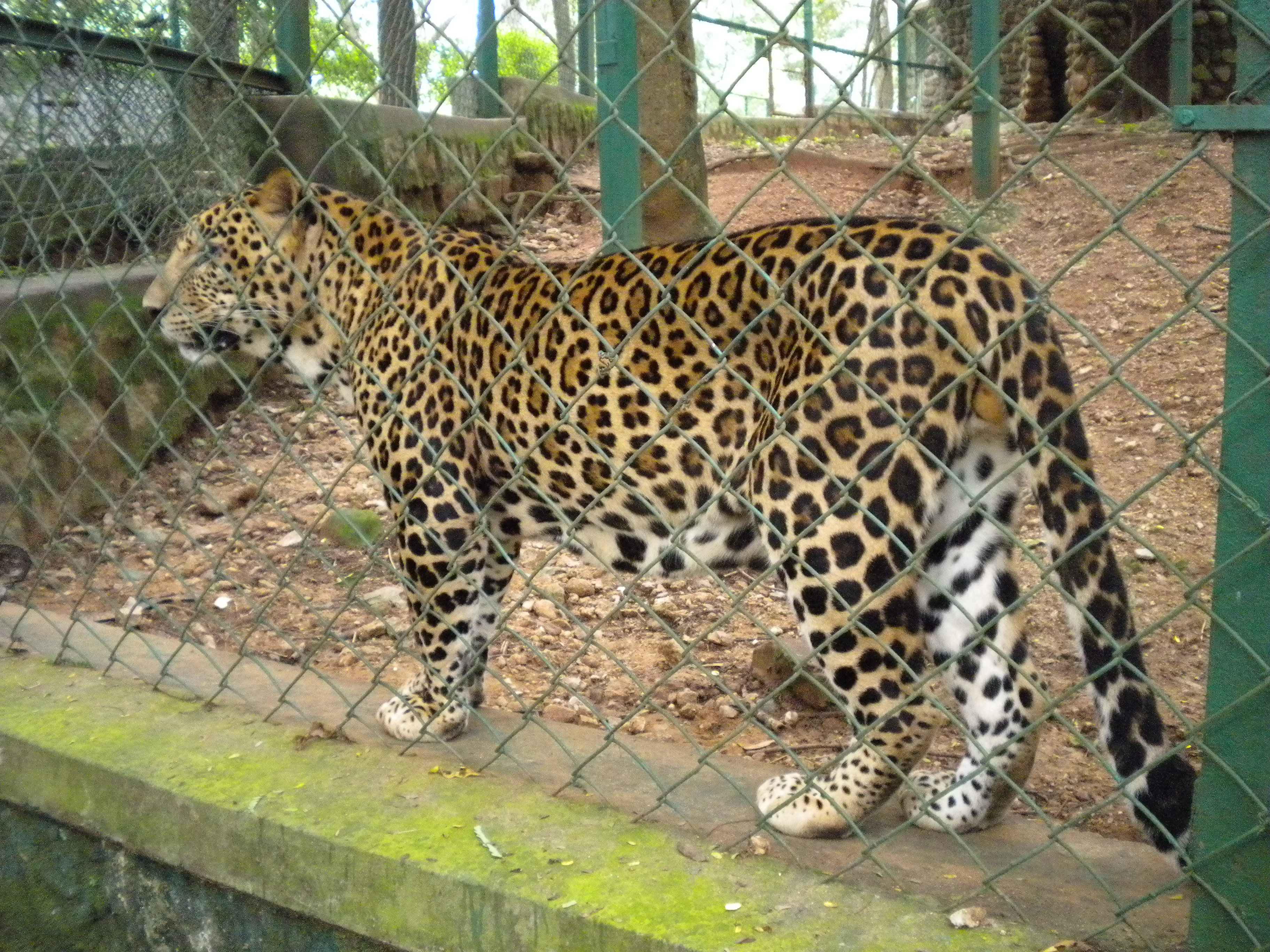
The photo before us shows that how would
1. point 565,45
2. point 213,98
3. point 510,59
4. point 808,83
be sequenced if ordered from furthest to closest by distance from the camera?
point 808,83 → point 510,59 → point 213,98 → point 565,45

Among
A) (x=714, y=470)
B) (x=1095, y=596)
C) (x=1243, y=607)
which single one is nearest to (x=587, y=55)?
(x=714, y=470)

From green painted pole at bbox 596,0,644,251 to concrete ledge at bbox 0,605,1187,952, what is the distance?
217 cm

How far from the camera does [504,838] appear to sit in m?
2.58

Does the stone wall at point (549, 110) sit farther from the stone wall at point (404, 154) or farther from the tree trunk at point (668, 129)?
the tree trunk at point (668, 129)

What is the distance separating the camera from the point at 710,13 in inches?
537

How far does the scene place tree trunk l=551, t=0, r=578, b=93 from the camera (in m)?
2.17

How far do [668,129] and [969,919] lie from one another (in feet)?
12.3

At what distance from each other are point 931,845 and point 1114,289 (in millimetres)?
4421

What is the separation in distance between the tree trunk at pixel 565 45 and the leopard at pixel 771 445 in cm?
41

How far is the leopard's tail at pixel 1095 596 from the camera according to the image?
213cm

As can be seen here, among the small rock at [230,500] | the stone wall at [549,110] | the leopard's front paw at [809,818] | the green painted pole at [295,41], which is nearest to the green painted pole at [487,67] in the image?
the stone wall at [549,110]

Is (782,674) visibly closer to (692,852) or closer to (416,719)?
(416,719)

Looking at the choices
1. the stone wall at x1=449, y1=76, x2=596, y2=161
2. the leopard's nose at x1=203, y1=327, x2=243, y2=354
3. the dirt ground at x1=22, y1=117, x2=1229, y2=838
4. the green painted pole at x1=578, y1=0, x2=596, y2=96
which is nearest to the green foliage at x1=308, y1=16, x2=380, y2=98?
the stone wall at x1=449, y1=76, x2=596, y2=161

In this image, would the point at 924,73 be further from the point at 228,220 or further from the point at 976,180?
the point at 228,220
